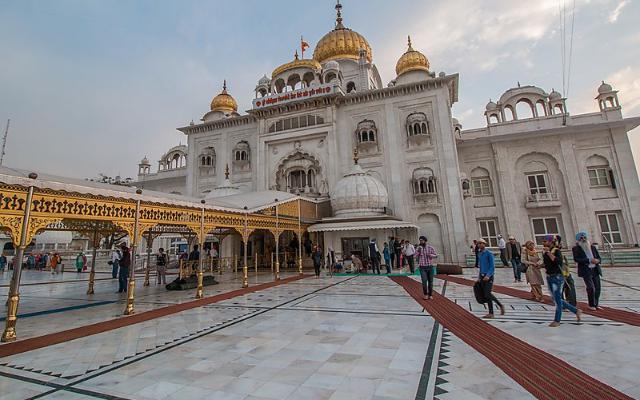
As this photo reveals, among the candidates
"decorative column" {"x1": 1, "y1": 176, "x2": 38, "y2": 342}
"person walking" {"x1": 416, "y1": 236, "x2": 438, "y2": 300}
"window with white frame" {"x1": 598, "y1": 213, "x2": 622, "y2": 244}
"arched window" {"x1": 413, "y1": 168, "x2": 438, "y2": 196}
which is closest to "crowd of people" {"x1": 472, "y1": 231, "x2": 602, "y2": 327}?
"person walking" {"x1": 416, "y1": 236, "x2": 438, "y2": 300}

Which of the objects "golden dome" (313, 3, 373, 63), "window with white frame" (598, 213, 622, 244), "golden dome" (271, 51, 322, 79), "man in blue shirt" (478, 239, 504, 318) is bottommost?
"man in blue shirt" (478, 239, 504, 318)

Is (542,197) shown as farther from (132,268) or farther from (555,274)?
→ (132,268)

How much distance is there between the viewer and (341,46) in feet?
77.4

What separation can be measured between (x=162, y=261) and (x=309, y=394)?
9957 mm

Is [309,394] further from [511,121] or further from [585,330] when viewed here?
[511,121]

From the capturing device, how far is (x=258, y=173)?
19.7m

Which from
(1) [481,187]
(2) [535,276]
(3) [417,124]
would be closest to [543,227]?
(1) [481,187]

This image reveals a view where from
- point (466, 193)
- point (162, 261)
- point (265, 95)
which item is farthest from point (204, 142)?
point (466, 193)

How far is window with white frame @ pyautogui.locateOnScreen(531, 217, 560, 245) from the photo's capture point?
58.3ft

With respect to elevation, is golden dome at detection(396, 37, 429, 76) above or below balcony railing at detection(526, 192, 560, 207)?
above

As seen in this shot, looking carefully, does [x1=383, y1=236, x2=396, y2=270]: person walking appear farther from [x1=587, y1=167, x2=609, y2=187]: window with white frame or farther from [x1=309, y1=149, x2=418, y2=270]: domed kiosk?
[x1=587, y1=167, x2=609, y2=187]: window with white frame

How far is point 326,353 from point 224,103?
2450 centimetres

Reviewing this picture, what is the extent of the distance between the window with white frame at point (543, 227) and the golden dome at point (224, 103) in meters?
23.2

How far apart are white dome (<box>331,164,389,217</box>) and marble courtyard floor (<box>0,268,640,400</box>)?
9.42 m
